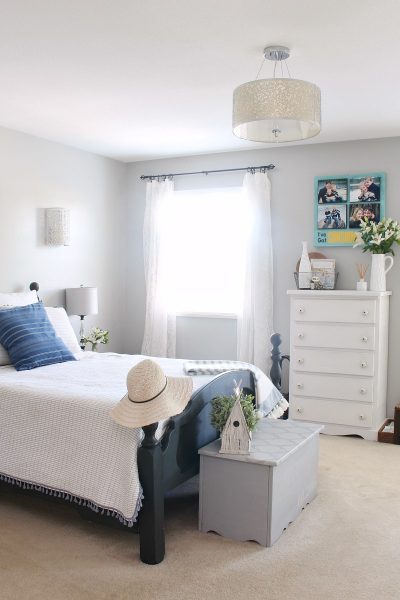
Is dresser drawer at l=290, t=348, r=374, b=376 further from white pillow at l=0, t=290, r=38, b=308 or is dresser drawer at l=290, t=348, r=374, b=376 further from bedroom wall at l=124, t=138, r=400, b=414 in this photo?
white pillow at l=0, t=290, r=38, b=308

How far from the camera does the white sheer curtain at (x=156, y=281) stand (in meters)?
5.93

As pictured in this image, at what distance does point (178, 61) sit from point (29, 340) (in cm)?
193

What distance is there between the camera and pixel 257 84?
2.90 m

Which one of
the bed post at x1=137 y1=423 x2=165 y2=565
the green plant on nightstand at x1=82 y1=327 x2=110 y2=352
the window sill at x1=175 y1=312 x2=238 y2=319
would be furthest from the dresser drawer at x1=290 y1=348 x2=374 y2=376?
the bed post at x1=137 y1=423 x2=165 y2=565

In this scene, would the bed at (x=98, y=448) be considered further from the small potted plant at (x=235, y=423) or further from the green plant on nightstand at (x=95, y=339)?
the green plant on nightstand at (x=95, y=339)

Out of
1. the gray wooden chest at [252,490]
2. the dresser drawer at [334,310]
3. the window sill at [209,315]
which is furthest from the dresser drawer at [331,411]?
the gray wooden chest at [252,490]

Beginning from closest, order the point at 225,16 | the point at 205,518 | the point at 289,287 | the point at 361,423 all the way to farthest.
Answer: the point at 225,16, the point at 205,518, the point at 361,423, the point at 289,287

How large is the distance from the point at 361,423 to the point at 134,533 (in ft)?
7.75

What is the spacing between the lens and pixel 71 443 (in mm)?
2836

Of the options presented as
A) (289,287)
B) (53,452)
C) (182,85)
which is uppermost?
(182,85)

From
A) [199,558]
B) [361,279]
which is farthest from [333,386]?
[199,558]

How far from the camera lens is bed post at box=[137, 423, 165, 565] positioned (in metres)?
2.62

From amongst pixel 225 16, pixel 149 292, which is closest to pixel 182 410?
pixel 225 16

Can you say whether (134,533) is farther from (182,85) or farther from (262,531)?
(182,85)
